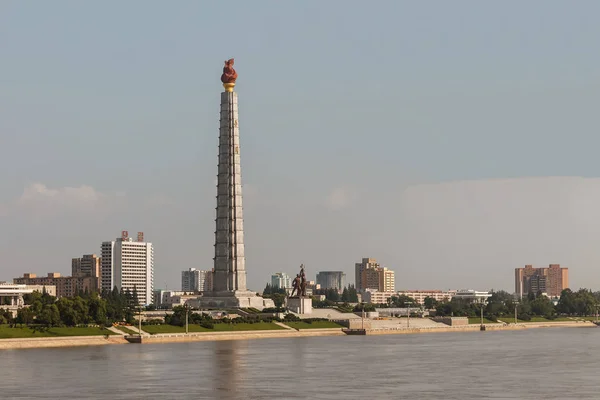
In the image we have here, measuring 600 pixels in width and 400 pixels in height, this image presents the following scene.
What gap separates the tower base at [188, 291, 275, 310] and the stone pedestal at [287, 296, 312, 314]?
344cm

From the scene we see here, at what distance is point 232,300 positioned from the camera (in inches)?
6353

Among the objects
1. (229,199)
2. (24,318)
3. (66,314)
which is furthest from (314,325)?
(24,318)

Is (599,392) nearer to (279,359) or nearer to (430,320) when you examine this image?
(279,359)

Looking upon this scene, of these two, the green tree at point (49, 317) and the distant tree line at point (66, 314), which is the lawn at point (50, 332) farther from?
the distant tree line at point (66, 314)

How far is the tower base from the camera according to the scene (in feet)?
529

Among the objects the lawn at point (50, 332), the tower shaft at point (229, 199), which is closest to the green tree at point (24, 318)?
the lawn at point (50, 332)

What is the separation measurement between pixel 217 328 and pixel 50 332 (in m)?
26.0

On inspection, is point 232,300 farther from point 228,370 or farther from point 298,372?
point 298,372

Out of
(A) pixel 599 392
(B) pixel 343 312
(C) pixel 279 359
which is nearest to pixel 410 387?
(A) pixel 599 392

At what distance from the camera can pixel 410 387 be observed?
64.9 meters

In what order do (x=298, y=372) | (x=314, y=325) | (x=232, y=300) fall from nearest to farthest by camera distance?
(x=298, y=372)
(x=314, y=325)
(x=232, y=300)

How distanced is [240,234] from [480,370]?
87.6 m

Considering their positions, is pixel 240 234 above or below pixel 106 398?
above

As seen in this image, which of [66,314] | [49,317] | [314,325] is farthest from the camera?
[314,325]
